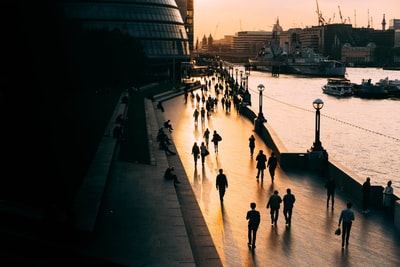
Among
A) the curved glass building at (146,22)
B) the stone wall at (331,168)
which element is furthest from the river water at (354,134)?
the curved glass building at (146,22)

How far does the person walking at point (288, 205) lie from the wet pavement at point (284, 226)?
31 cm

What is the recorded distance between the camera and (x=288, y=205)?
1539 cm

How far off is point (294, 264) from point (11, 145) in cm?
746

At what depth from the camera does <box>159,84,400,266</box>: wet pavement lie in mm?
13211

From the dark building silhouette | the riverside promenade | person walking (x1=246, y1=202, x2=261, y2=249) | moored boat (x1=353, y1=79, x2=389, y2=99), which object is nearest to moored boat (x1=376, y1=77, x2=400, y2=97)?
moored boat (x1=353, y1=79, x2=389, y2=99)

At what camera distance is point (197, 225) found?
1530 centimetres

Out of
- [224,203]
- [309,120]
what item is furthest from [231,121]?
[224,203]

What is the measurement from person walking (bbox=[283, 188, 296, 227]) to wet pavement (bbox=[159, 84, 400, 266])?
31 cm

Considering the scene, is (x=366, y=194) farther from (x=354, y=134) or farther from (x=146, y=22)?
(x=146, y=22)

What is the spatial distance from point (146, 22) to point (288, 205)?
7753 cm

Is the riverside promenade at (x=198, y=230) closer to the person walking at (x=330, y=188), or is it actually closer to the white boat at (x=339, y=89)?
the person walking at (x=330, y=188)

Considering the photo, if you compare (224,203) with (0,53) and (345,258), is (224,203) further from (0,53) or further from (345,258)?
(0,53)

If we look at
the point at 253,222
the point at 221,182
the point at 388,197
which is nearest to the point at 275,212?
the point at 221,182

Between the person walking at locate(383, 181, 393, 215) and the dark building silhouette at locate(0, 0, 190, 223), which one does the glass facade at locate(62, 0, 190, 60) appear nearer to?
the dark building silhouette at locate(0, 0, 190, 223)
